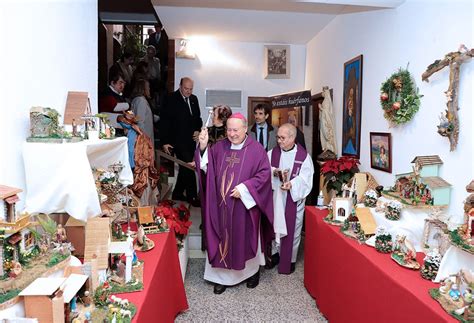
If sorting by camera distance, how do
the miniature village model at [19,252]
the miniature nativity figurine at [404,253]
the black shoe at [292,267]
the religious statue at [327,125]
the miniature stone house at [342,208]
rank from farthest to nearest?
the religious statue at [327,125]
the black shoe at [292,267]
the miniature stone house at [342,208]
the miniature nativity figurine at [404,253]
the miniature village model at [19,252]

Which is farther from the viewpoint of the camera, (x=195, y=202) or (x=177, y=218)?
(x=195, y=202)

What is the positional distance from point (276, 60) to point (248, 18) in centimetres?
157

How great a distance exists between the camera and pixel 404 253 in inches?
91.0

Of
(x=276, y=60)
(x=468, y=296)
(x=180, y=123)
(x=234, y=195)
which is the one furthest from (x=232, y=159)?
(x=276, y=60)

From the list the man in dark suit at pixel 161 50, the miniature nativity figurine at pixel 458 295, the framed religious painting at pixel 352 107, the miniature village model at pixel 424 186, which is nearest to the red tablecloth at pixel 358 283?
the miniature nativity figurine at pixel 458 295

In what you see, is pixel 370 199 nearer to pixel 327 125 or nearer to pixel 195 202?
pixel 327 125

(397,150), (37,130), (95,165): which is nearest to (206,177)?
(95,165)

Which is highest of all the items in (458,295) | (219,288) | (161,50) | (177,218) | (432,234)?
(161,50)

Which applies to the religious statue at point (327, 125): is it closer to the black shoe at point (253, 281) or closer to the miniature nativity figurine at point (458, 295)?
the black shoe at point (253, 281)

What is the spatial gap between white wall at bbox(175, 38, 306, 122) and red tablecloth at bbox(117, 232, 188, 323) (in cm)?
→ 395

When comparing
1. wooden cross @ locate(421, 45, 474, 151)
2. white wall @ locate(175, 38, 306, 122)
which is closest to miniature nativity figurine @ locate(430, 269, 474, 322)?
wooden cross @ locate(421, 45, 474, 151)

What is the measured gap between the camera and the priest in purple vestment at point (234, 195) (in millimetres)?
3590

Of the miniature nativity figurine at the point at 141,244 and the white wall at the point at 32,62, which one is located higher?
the white wall at the point at 32,62

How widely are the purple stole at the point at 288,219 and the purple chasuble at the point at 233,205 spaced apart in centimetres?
52
